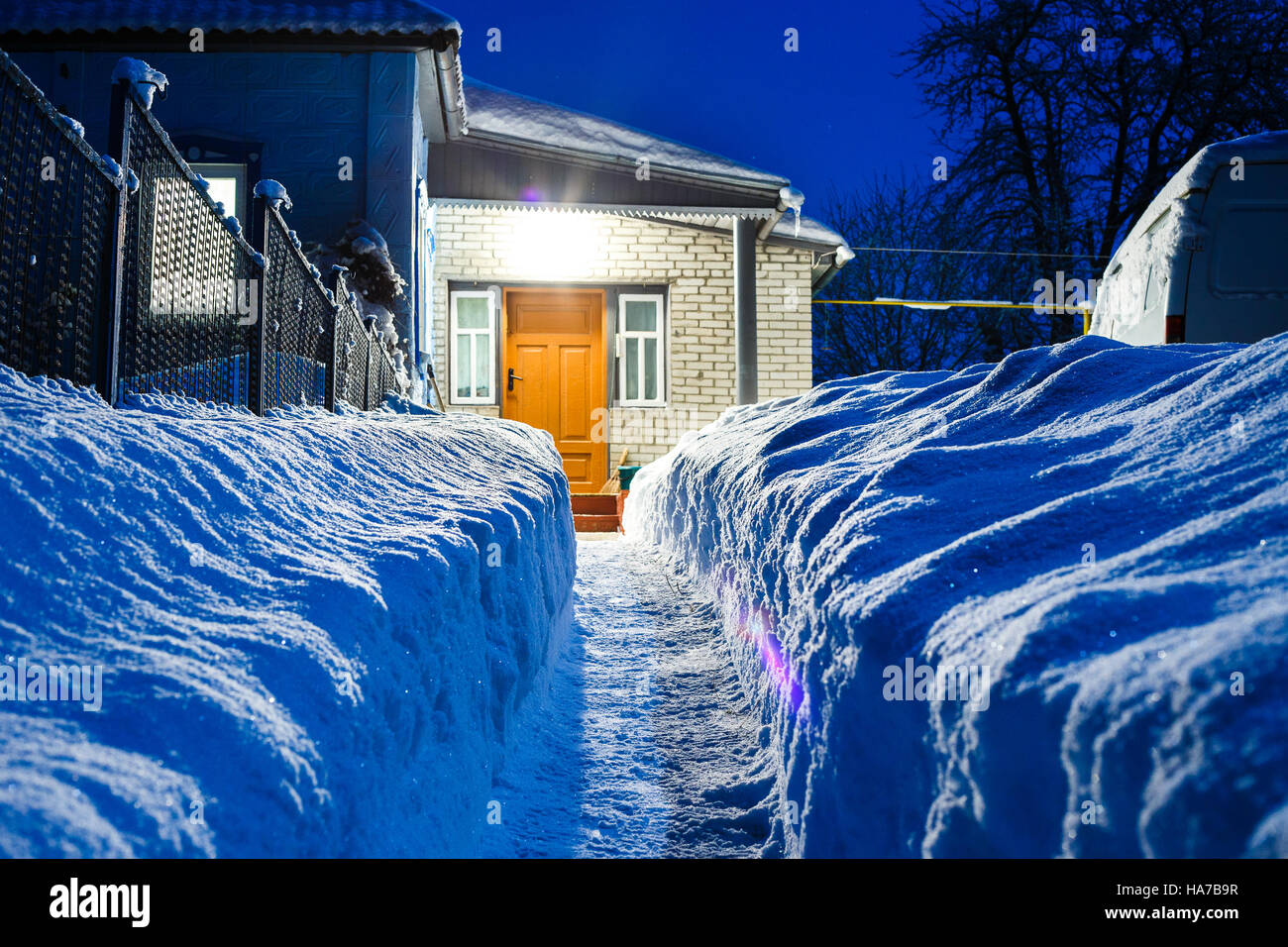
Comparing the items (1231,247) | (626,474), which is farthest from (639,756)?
(626,474)

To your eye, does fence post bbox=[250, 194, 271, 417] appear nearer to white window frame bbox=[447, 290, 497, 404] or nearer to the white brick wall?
the white brick wall

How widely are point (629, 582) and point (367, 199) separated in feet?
15.7

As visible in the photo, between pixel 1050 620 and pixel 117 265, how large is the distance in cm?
309

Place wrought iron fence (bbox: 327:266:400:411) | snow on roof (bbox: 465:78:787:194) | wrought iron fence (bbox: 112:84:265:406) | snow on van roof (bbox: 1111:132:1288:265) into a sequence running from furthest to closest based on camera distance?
1. snow on roof (bbox: 465:78:787:194)
2. snow on van roof (bbox: 1111:132:1288:265)
3. wrought iron fence (bbox: 327:266:400:411)
4. wrought iron fence (bbox: 112:84:265:406)

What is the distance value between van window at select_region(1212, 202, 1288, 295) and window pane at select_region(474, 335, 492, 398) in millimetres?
8081

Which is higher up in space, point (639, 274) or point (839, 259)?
point (839, 259)

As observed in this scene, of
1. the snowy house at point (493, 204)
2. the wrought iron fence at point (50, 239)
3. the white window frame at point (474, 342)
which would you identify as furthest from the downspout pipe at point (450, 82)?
the wrought iron fence at point (50, 239)

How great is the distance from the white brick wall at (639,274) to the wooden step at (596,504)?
45.2 inches

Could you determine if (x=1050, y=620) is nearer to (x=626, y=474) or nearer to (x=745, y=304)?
(x=745, y=304)

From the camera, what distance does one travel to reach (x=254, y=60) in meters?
8.51

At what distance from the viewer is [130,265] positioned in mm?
3094

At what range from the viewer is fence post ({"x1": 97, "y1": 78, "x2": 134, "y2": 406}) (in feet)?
9.43

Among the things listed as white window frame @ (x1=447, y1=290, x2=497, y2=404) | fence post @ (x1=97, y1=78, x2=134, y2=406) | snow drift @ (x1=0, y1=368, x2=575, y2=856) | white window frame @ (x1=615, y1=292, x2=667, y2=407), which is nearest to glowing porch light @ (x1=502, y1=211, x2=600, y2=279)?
white window frame @ (x1=447, y1=290, x2=497, y2=404)
